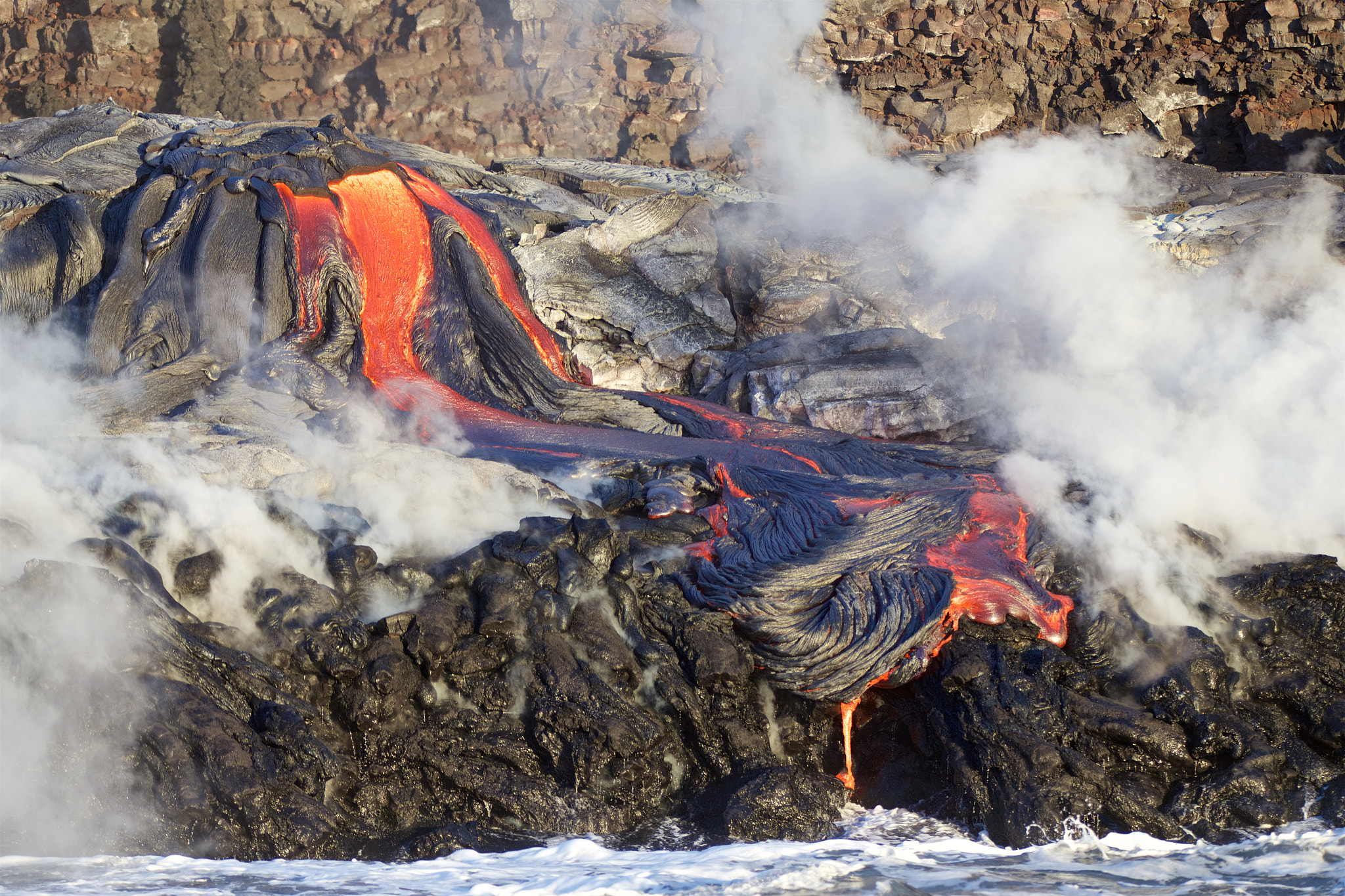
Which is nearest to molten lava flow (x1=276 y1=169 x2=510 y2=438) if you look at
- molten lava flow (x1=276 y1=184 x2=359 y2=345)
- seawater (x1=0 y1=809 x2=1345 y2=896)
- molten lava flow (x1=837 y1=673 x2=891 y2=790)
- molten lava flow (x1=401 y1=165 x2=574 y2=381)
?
molten lava flow (x1=276 y1=184 x2=359 y2=345)

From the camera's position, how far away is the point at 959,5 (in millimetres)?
14555

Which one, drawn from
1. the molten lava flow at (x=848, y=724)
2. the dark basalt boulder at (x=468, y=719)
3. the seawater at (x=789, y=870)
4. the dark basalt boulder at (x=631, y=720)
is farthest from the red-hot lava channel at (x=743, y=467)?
the seawater at (x=789, y=870)

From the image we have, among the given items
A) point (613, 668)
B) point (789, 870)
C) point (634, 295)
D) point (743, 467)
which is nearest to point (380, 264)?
point (634, 295)

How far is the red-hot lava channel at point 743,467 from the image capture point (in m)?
5.11

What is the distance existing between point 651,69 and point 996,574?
1145cm

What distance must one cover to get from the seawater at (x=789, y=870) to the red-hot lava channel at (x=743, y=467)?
87cm

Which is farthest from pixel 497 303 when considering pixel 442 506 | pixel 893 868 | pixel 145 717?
pixel 893 868

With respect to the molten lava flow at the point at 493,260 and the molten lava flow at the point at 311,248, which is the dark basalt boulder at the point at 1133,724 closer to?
the molten lava flow at the point at 493,260

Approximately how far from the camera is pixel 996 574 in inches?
206

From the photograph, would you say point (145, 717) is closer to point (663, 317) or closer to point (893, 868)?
point (893, 868)

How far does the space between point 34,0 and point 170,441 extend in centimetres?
1343

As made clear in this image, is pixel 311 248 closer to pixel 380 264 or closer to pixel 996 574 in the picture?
pixel 380 264

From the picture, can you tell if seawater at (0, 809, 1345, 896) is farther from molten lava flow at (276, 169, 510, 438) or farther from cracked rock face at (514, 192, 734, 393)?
cracked rock face at (514, 192, 734, 393)

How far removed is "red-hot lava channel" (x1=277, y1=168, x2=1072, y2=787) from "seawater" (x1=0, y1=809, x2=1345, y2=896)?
87 cm
